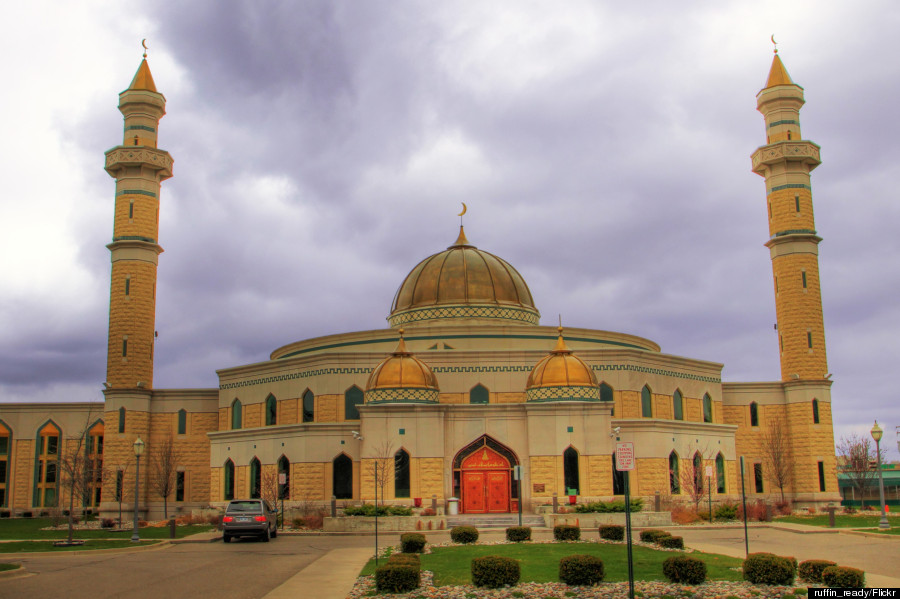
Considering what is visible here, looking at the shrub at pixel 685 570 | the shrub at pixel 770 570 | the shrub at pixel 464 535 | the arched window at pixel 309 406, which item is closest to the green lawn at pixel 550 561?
the shrub at pixel 464 535

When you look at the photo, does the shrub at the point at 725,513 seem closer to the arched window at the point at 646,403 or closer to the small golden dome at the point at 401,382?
the arched window at the point at 646,403

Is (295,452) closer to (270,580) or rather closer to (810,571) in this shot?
(270,580)

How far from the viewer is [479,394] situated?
41281mm

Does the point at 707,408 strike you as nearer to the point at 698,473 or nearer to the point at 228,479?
the point at 698,473

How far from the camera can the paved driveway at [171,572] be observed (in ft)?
51.2

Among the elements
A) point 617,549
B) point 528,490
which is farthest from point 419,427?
point 617,549

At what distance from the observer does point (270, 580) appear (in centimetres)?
1711

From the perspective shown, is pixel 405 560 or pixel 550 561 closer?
pixel 405 560

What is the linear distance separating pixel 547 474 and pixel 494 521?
3.67m

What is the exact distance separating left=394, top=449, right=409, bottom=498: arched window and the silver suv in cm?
819

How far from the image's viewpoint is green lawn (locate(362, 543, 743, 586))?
1681 cm

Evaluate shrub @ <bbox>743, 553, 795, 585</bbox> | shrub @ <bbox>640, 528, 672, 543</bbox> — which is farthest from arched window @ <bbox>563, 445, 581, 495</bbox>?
shrub @ <bbox>743, 553, 795, 585</bbox>

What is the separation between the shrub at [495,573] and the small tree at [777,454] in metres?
31.5

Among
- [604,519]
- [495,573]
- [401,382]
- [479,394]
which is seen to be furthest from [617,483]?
[495,573]
